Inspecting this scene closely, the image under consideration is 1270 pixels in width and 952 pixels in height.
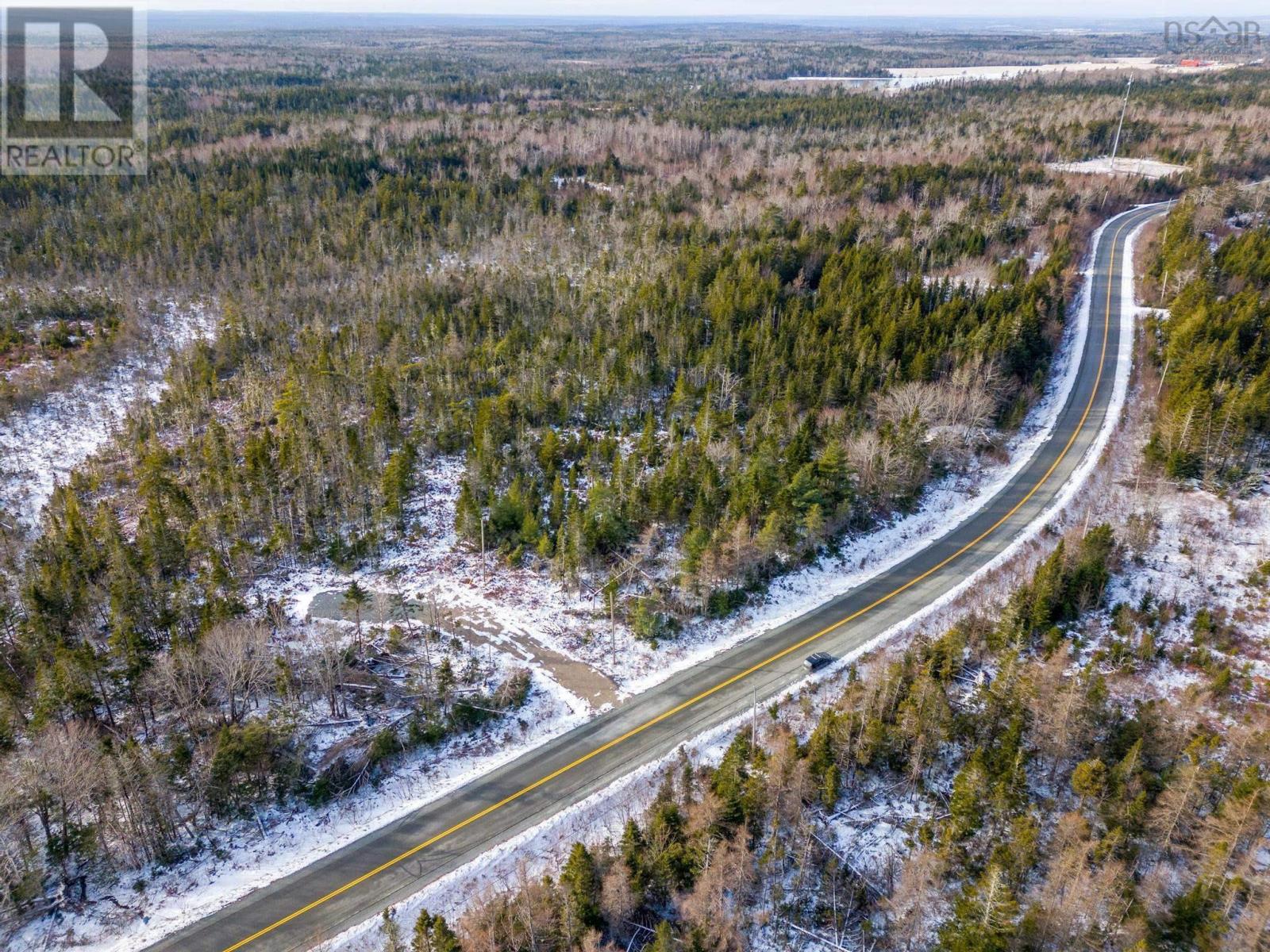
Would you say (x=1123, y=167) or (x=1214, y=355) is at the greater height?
(x=1123, y=167)

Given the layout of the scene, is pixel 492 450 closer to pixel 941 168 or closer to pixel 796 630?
pixel 796 630

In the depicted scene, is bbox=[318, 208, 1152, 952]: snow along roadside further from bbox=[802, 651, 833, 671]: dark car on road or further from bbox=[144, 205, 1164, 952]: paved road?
bbox=[144, 205, 1164, 952]: paved road

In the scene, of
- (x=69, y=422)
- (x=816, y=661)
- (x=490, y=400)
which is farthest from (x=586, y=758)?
(x=69, y=422)

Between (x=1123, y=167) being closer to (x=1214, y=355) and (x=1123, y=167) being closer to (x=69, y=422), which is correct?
(x=1214, y=355)

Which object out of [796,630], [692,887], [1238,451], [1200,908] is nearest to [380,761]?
[692,887]

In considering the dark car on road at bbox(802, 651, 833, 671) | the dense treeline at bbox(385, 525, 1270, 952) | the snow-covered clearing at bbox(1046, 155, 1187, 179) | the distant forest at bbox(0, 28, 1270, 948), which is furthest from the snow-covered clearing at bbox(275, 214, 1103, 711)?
the snow-covered clearing at bbox(1046, 155, 1187, 179)

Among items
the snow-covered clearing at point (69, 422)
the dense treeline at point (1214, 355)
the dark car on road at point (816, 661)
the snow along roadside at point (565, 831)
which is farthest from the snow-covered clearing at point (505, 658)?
the snow-covered clearing at point (69, 422)

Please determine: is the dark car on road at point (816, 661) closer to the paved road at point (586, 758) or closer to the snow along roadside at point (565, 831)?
the snow along roadside at point (565, 831)
